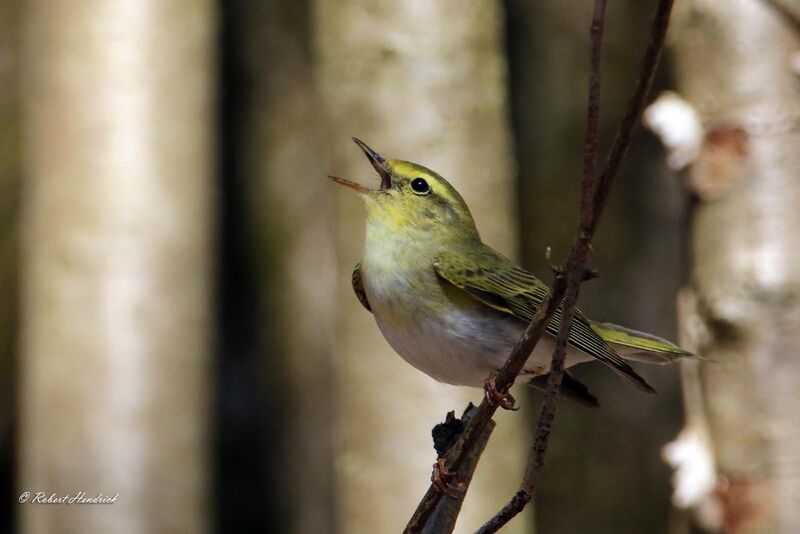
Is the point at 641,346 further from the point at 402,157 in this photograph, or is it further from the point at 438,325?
the point at 402,157

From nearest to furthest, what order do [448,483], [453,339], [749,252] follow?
[448,483]
[453,339]
[749,252]

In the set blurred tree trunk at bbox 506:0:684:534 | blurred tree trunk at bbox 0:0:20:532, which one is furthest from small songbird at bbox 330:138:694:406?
blurred tree trunk at bbox 0:0:20:532

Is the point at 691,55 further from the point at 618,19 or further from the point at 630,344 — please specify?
the point at 618,19

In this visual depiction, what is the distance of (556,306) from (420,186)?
174cm

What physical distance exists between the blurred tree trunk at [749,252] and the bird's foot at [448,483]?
2088 mm

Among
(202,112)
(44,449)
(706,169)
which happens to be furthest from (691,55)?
(44,449)

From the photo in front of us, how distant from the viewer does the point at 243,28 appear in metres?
9.08

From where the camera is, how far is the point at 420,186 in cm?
370

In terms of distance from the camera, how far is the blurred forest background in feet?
14.1

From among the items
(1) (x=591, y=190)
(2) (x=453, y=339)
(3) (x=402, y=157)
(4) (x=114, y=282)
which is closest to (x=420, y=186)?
(2) (x=453, y=339)

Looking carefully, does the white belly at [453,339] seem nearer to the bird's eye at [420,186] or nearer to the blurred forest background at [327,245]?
the bird's eye at [420,186]

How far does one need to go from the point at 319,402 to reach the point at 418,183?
4875 mm

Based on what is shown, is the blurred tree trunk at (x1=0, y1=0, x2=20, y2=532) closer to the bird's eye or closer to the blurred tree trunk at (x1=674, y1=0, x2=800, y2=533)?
the bird's eye

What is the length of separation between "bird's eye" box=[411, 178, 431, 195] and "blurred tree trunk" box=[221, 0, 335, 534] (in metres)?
4.51
